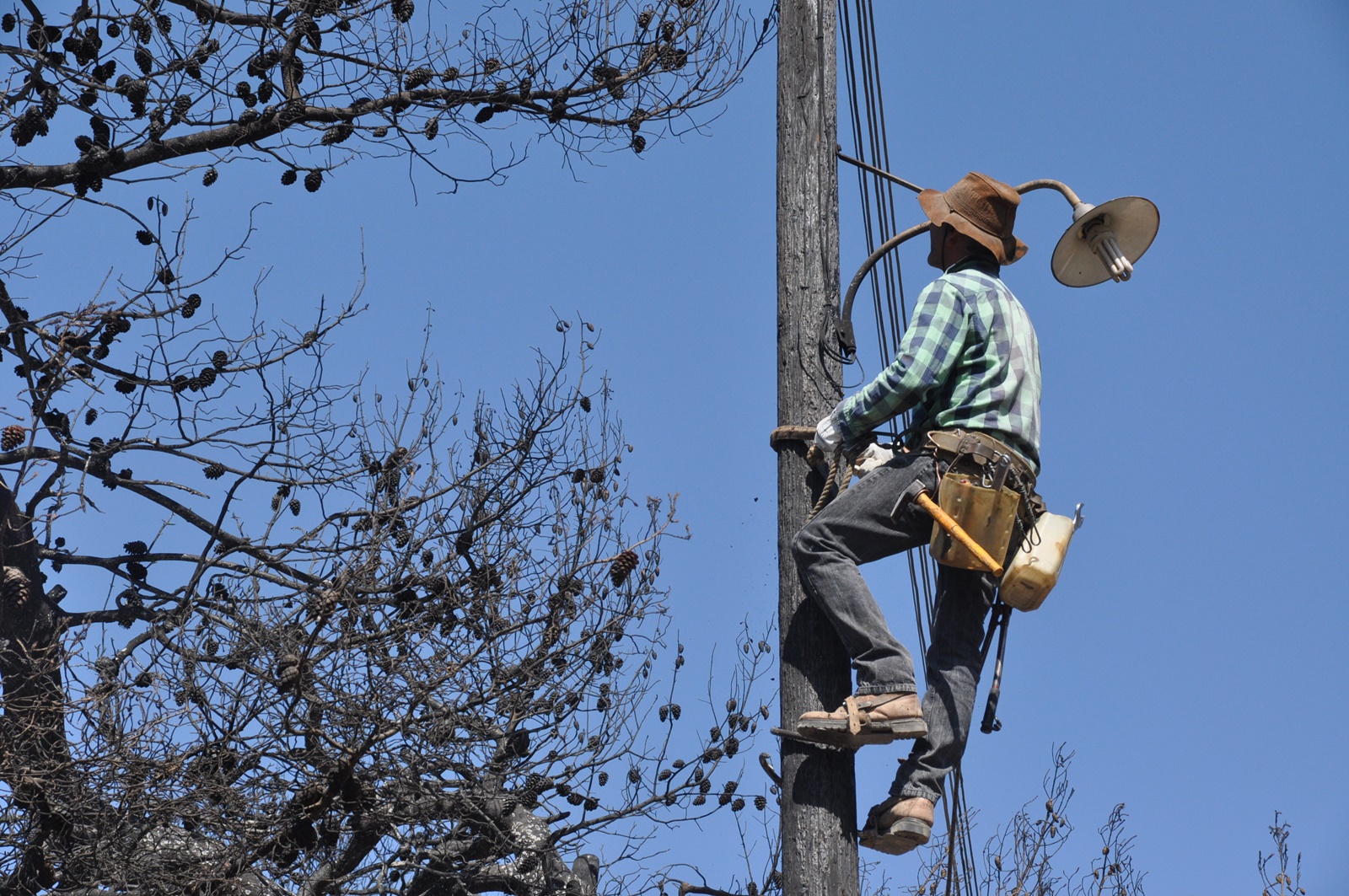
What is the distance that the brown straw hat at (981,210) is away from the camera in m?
4.68

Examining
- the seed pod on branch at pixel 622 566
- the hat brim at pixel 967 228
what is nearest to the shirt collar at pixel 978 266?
the hat brim at pixel 967 228

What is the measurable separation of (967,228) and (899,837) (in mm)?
2073

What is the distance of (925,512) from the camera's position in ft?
14.3

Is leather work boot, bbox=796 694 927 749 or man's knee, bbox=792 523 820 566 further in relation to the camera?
man's knee, bbox=792 523 820 566

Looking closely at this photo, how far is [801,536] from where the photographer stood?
440cm

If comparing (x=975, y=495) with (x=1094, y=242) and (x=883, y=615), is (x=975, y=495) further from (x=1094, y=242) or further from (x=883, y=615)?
(x=1094, y=242)

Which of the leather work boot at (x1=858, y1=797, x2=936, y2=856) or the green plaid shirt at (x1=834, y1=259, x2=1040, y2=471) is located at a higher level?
the green plaid shirt at (x1=834, y1=259, x2=1040, y2=471)

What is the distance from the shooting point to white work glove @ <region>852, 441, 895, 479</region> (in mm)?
4520

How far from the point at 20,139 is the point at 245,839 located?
152 inches

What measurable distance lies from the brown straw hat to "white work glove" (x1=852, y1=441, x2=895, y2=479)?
2.67 feet

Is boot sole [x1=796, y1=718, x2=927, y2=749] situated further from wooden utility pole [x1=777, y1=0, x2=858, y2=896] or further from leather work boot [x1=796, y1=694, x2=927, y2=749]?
wooden utility pole [x1=777, y1=0, x2=858, y2=896]

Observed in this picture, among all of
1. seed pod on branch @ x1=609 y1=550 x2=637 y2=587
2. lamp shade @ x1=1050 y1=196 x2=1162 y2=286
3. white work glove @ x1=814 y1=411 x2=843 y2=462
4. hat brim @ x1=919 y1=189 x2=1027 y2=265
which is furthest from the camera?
seed pod on branch @ x1=609 y1=550 x2=637 y2=587

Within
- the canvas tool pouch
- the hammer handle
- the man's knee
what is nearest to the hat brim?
the canvas tool pouch

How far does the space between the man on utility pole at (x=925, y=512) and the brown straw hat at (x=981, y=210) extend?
0.02 metres
